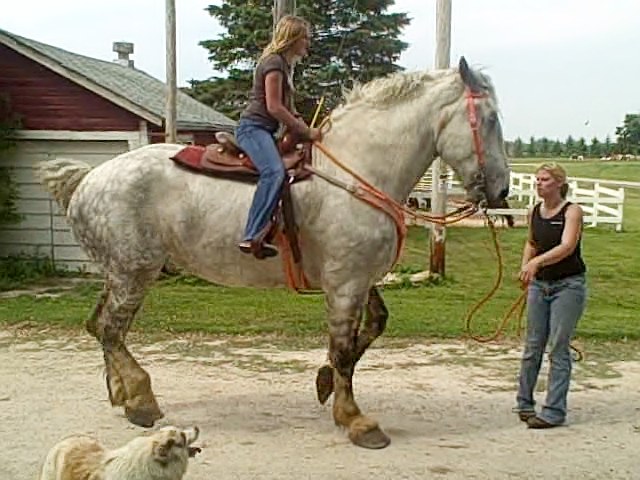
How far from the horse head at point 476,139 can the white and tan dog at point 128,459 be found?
261 centimetres

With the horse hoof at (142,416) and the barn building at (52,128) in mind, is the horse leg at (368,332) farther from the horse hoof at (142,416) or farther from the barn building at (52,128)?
the barn building at (52,128)

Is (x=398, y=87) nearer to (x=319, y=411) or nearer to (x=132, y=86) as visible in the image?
(x=319, y=411)

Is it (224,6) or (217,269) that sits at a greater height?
(224,6)

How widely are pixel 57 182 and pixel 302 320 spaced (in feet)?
12.4

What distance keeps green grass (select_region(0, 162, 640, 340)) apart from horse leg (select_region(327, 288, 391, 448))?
10.0ft

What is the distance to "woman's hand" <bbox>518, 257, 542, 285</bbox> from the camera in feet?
17.8

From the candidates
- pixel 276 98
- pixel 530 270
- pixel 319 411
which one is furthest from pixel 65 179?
pixel 530 270

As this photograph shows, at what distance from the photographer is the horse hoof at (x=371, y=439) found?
5199 millimetres

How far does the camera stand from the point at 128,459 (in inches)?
135

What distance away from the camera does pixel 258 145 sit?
5238 mm

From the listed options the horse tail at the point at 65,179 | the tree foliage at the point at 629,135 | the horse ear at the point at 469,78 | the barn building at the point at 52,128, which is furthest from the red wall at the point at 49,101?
the tree foliage at the point at 629,135

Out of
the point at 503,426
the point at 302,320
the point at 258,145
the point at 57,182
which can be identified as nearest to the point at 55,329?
the point at 302,320

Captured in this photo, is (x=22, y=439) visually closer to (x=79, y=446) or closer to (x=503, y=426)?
(x=79, y=446)

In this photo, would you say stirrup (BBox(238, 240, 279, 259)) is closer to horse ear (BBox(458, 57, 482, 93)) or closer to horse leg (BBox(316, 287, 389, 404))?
horse leg (BBox(316, 287, 389, 404))
